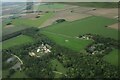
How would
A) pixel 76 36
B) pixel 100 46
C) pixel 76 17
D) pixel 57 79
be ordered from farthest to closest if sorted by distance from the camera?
pixel 76 17
pixel 76 36
pixel 100 46
pixel 57 79

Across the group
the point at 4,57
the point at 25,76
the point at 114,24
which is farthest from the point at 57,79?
the point at 114,24

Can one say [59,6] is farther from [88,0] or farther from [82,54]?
[82,54]

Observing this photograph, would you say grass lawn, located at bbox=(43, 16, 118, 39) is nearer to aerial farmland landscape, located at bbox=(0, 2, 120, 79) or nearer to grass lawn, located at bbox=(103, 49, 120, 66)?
aerial farmland landscape, located at bbox=(0, 2, 120, 79)

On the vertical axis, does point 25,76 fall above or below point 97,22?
below

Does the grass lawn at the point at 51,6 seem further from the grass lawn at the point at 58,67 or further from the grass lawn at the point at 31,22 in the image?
the grass lawn at the point at 58,67

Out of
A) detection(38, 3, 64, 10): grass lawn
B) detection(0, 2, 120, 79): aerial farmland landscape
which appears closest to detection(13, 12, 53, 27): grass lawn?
detection(0, 2, 120, 79): aerial farmland landscape

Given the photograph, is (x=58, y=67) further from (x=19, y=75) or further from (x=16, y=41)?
(x=16, y=41)

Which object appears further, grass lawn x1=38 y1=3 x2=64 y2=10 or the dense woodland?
grass lawn x1=38 y1=3 x2=64 y2=10

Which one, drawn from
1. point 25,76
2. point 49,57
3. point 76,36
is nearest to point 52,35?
point 76,36

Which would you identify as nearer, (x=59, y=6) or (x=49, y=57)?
(x=49, y=57)

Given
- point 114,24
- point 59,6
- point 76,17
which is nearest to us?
point 114,24
